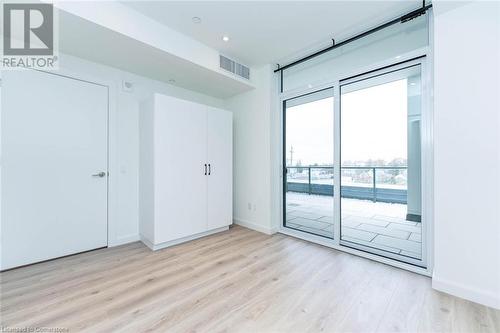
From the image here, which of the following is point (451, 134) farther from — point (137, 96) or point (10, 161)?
point (10, 161)

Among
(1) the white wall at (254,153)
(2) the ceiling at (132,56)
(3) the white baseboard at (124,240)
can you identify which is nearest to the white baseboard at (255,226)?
(1) the white wall at (254,153)

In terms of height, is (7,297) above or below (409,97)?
below

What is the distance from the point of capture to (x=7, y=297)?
1758mm

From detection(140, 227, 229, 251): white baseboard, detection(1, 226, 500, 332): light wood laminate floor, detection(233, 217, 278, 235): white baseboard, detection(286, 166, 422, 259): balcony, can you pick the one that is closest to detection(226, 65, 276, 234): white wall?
detection(233, 217, 278, 235): white baseboard

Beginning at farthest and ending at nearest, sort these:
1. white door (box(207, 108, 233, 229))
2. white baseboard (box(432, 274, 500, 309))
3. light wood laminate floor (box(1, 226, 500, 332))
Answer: white door (box(207, 108, 233, 229)) < white baseboard (box(432, 274, 500, 309)) < light wood laminate floor (box(1, 226, 500, 332))

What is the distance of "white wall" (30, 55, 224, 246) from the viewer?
287 cm

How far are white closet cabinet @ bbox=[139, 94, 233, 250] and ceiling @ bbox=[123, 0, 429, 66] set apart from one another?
946mm

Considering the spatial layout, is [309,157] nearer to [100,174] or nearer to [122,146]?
[122,146]

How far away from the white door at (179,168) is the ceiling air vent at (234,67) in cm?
72

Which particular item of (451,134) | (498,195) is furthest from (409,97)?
(498,195)

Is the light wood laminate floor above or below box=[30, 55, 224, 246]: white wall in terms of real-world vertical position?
below

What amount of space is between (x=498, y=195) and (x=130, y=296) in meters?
3.15

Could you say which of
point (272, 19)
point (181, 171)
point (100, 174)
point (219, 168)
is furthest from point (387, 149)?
point (100, 174)

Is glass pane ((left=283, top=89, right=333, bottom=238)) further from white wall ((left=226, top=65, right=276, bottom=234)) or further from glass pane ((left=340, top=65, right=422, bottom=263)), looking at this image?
white wall ((left=226, top=65, right=276, bottom=234))
